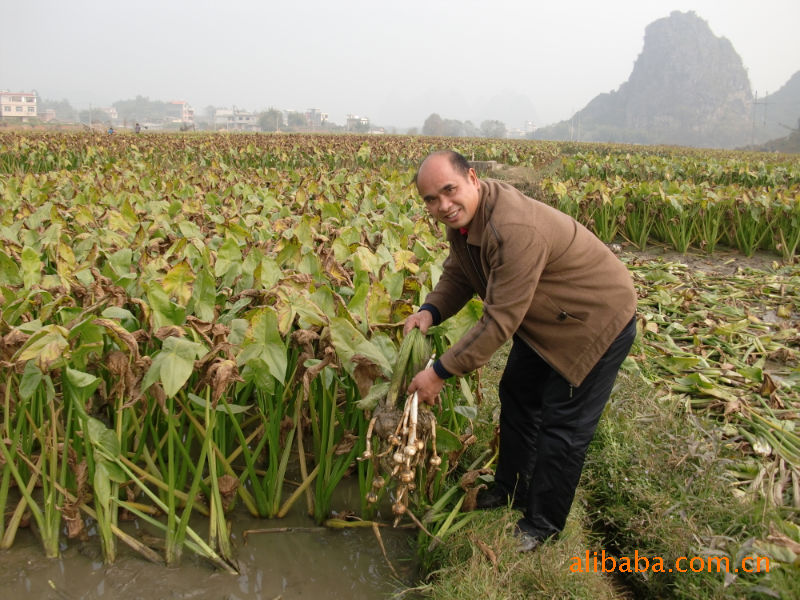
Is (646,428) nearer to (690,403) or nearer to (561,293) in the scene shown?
(690,403)

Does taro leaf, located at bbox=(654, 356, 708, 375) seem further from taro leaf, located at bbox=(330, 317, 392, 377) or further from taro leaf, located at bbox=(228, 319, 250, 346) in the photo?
taro leaf, located at bbox=(228, 319, 250, 346)

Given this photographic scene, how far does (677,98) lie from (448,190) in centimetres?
16909

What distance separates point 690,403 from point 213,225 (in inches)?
128

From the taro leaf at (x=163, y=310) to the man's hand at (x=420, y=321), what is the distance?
0.83 meters

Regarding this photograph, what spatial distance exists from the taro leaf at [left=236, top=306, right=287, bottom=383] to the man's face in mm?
655

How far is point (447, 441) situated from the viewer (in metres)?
2.19

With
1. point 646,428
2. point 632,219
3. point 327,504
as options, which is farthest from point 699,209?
point 327,504

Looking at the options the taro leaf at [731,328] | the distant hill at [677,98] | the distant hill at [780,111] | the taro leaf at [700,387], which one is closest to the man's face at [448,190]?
the taro leaf at [700,387]

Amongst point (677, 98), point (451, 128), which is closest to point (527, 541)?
point (451, 128)

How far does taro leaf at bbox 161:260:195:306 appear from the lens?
2.33 m

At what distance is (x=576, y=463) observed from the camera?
7.27 ft

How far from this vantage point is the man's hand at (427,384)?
75.0 inches

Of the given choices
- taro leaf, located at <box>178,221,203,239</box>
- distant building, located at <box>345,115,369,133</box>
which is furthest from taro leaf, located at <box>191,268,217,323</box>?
distant building, located at <box>345,115,369,133</box>

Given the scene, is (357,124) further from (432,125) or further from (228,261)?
(228,261)
